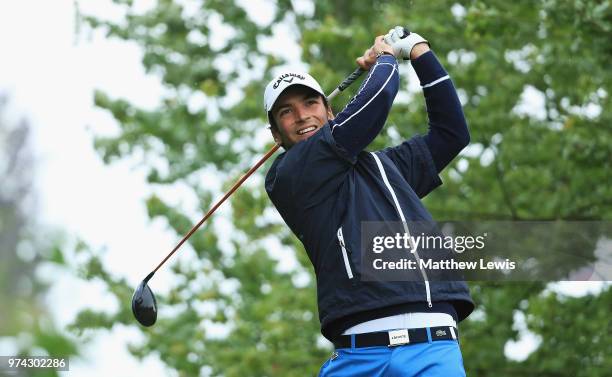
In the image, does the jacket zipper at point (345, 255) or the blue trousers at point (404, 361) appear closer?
the blue trousers at point (404, 361)

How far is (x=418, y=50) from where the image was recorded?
403cm

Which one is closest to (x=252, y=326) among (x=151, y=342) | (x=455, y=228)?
(x=151, y=342)

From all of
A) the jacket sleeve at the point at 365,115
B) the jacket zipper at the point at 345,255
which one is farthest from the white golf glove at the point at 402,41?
the jacket zipper at the point at 345,255

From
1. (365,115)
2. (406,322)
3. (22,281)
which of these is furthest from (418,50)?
(22,281)

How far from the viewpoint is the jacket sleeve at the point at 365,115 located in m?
3.66

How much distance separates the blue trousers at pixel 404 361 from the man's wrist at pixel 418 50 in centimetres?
118

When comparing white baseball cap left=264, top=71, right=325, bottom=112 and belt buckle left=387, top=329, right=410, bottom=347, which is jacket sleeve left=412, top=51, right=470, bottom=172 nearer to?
white baseball cap left=264, top=71, right=325, bottom=112

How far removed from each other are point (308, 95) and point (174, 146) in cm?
1020

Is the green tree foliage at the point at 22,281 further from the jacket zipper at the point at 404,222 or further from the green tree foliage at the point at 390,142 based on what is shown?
the green tree foliage at the point at 390,142

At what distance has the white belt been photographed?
3.44 m

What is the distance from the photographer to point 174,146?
14.1m

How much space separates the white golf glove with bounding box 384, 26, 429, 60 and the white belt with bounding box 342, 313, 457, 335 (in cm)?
114

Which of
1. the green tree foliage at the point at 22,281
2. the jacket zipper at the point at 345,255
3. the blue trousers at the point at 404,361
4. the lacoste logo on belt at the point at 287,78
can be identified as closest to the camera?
the green tree foliage at the point at 22,281
